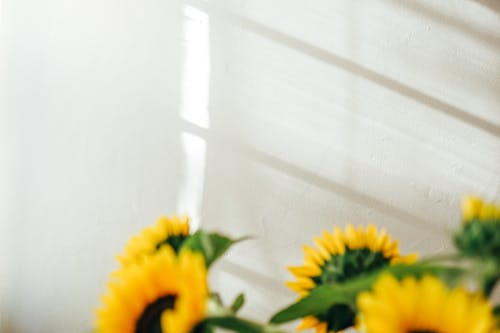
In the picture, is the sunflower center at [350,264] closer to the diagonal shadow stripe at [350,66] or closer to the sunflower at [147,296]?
the sunflower at [147,296]

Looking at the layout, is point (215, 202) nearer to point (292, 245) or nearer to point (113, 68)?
point (292, 245)

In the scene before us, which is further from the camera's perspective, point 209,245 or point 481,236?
point 209,245

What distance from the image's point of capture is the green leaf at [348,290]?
1.29ft

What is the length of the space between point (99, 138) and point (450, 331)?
0.89 m

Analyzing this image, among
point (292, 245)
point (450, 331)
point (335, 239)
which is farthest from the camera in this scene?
point (292, 245)

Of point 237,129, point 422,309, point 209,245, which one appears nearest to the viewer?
point 422,309

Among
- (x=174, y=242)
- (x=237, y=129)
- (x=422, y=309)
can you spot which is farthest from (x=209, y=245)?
(x=237, y=129)

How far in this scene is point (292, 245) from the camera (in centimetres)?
110

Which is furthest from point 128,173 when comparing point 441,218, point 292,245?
point 441,218

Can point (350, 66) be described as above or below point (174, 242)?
above

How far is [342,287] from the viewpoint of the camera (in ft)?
1.38

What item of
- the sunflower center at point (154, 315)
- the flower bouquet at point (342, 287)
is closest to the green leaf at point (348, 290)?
the flower bouquet at point (342, 287)

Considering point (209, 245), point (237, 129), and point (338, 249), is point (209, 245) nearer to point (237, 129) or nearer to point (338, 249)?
point (338, 249)

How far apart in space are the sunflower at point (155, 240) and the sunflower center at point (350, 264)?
0.45 feet
